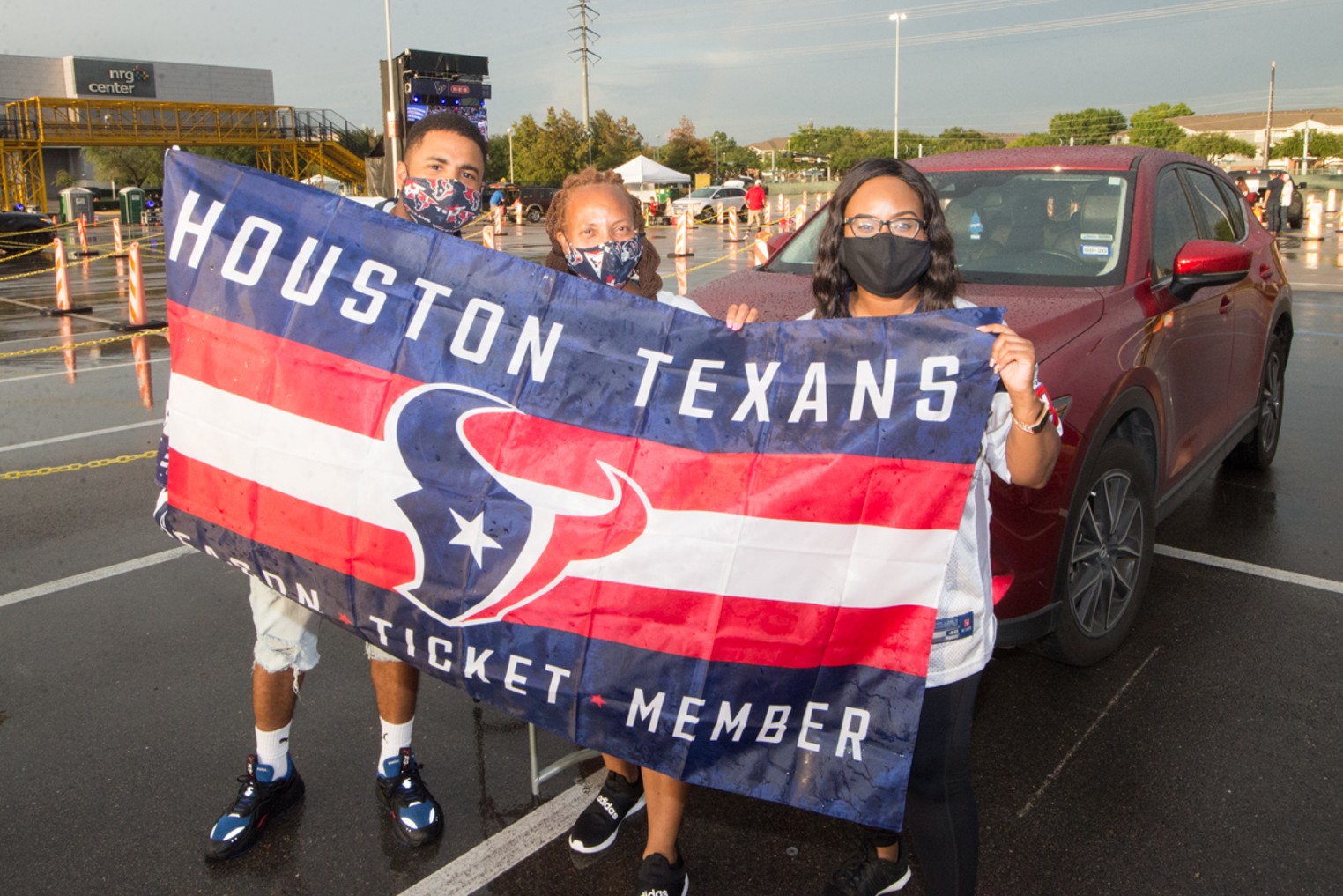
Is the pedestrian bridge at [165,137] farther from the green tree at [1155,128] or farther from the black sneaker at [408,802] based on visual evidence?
the green tree at [1155,128]

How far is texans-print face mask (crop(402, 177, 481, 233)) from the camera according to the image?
9.52 feet

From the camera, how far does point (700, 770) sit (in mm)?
2473

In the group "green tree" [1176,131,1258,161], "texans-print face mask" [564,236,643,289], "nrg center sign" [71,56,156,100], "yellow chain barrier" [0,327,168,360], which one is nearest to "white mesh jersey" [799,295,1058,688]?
"texans-print face mask" [564,236,643,289]

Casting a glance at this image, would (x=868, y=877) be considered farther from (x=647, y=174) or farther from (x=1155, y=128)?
(x=1155, y=128)

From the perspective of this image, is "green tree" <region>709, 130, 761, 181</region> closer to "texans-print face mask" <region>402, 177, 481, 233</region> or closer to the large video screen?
the large video screen

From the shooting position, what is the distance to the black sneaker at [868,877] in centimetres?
277

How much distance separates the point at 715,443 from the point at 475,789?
5.16ft

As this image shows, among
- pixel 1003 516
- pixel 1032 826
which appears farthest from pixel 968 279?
pixel 1032 826

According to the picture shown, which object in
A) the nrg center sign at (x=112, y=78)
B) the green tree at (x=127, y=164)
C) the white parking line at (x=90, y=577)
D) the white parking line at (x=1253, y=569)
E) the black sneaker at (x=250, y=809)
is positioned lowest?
the black sneaker at (x=250, y=809)

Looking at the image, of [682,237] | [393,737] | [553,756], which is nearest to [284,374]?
[393,737]

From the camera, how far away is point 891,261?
2.51 metres

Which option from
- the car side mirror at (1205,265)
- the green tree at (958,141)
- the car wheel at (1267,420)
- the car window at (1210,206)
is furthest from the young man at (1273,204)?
the green tree at (958,141)

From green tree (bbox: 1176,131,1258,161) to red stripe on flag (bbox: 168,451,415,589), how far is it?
311 ft

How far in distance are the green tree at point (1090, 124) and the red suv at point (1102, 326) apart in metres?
110
